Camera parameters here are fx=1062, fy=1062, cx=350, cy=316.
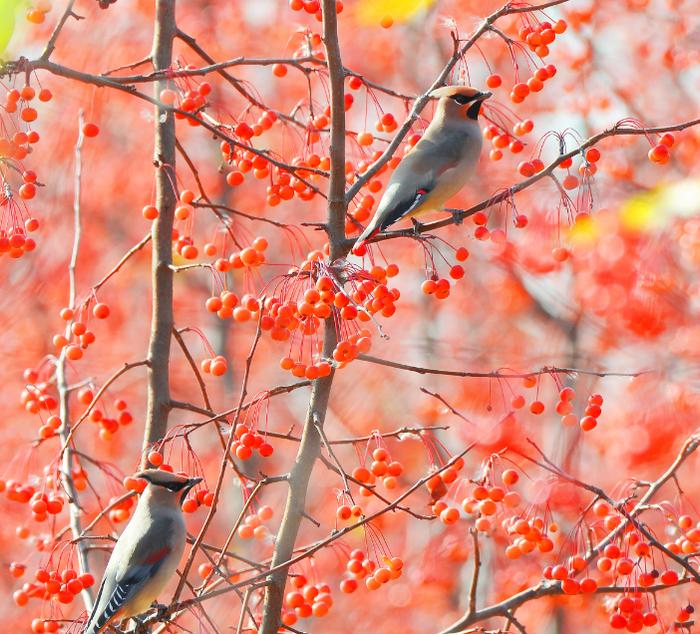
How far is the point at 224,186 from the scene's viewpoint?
12562 millimetres

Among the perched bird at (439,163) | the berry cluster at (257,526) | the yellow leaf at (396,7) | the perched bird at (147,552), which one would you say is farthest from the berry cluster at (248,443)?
the yellow leaf at (396,7)

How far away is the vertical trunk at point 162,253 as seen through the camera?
4.12 meters

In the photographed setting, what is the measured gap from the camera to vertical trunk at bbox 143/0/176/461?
4.12 m

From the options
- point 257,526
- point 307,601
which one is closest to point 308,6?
point 257,526

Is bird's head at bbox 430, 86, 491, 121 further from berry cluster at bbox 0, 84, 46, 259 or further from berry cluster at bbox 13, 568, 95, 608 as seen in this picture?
berry cluster at bbox 13, 568, 95, 608

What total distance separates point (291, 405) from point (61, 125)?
16.5 ft

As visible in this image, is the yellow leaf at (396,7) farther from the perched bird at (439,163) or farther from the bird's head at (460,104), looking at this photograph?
the bird's head at (460,104)

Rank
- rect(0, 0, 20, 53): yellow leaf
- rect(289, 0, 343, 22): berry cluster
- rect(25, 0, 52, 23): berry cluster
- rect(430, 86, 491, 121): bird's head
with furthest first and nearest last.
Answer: rect(430, 86, 491, 121): bird's head
rect(289, 0, 343, 22): berry cluster
rect(25, 0, 52, 23): berry cluster
rect(0, 0, 20, 53): yellow leaf

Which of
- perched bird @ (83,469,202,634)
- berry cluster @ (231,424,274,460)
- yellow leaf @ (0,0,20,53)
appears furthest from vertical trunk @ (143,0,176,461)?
yellow leaf @ (0,0,20,53)

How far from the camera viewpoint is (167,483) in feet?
14.1

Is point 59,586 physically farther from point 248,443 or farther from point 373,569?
point 373,569

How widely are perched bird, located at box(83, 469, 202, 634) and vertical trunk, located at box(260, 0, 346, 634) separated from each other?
0.84 meters

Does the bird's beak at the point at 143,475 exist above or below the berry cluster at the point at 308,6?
below

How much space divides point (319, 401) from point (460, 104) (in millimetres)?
2076
